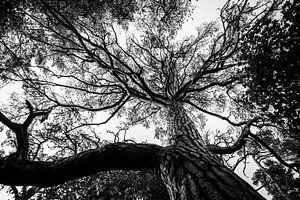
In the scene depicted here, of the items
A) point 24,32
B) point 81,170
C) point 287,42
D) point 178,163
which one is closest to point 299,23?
point 287,42

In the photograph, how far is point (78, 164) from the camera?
7.00ft

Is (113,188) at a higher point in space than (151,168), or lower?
higher

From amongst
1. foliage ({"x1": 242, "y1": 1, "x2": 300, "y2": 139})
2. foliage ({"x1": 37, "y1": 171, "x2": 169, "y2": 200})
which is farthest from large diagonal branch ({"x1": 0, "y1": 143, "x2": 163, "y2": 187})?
foliage ({"x1": 37, "y1": 171, "x2": 169, "y2": 200})

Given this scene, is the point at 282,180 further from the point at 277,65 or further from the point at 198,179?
the point at 198,179

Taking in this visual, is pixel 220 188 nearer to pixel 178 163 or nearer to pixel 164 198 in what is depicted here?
pixel 178 163

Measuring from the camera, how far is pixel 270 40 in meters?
2.39

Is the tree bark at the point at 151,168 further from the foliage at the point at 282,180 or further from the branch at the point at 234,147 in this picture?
the foliage at the point at 282,180

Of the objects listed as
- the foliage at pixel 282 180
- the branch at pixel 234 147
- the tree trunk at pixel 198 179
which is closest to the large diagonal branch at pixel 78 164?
the tree trunk at pixel 198 179

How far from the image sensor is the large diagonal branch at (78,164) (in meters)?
1.95

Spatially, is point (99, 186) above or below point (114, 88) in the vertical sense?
below

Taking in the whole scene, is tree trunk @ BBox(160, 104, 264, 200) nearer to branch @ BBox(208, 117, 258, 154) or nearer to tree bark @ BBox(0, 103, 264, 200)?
tree bark @ BBox(0, 103, 264, 200)

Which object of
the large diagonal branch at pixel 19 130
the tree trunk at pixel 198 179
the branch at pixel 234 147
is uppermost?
the branch at pixel 234 147

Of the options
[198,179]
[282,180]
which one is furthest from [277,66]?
[282,180]

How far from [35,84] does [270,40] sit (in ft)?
22.2
